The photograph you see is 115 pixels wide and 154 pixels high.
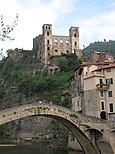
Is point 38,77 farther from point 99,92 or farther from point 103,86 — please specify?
point 103,86

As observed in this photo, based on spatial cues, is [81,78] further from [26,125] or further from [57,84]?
[26,125]

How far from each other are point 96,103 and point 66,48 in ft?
185

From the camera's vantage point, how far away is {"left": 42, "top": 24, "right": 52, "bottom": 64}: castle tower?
326 ft

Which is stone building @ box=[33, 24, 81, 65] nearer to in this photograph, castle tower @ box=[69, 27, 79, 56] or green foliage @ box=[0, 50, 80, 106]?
castle tower @ box=[69, 27, 79, 56]

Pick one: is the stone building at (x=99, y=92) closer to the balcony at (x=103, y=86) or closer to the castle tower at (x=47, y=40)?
the balcony at (x=103, y=86)

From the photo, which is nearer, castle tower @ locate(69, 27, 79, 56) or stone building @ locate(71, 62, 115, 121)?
stone building @ locate(71, 62, 115, 121)

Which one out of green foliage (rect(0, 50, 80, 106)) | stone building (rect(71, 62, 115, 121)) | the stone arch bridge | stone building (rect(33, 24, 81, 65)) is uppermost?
stone building (rect(33, 24, 81, 65))

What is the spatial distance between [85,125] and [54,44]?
205 ft

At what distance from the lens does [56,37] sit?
102m

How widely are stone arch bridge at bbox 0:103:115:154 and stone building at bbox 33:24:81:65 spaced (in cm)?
5703

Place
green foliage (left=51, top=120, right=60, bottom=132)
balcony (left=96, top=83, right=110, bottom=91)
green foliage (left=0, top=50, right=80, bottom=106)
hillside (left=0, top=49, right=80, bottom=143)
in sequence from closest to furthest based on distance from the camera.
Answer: balcony (left=96, top=83, right=110, bottom=91), green foliage (left=51, top=120, right=60, bottom=132), hillside (left=0, top=49, right=80, bottom=143), green foliage (left=0, top=50, right=80, bottom=106)

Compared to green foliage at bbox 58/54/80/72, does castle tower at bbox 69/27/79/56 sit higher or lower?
higher

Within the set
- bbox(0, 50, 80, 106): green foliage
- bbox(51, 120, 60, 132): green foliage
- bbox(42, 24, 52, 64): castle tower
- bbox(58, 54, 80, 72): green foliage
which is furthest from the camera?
bbox(42, 24, 52, 64): castle tower

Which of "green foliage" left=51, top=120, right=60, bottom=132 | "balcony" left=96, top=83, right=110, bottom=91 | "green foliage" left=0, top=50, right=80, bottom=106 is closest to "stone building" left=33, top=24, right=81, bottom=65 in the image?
"green foliage" left=0, top=50, right=80, bottom=106
